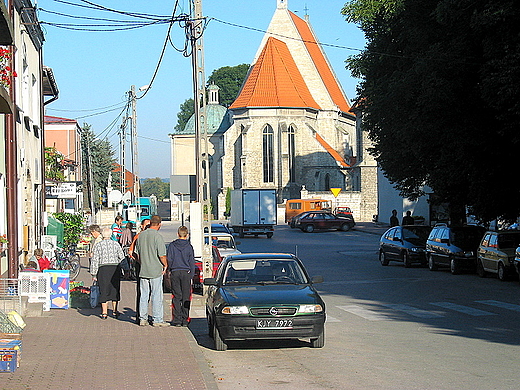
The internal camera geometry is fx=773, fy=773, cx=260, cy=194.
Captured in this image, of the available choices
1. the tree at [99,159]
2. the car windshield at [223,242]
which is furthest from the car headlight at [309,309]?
the tree at [99,159]

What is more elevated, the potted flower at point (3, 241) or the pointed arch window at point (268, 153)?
the pointed arch window at point (268, 153)

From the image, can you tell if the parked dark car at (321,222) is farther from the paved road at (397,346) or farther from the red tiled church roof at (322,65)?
the red tiled church roof at (322,65)

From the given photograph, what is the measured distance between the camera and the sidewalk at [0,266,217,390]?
315 inches

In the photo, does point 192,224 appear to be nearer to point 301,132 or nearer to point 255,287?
point 255,287

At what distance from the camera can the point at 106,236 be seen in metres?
14.2

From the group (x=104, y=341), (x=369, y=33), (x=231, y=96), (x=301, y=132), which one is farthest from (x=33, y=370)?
(x=231, y=96)

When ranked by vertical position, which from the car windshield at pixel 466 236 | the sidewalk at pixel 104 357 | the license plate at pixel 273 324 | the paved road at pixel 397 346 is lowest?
the paved road at pixel 397 346

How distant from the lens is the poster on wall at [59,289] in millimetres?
14577

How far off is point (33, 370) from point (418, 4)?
698 inches

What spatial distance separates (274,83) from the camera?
8781cm

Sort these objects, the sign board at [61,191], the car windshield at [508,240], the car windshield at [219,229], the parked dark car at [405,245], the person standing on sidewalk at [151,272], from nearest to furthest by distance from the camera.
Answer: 1. the person standing on sidewalk at [151,272]
2. the car windshield at [508,240]
3. the sign board at [61,191]
4. the parked dark car at [405,245]
5. the car windshield at [219,229]

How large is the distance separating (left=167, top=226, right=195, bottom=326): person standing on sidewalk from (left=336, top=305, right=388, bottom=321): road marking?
358 centimetres

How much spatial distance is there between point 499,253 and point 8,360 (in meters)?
16.5

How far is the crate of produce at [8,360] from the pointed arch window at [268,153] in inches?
3021
